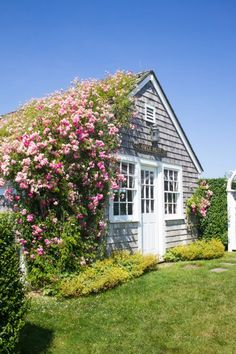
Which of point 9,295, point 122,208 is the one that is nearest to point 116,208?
point 122,208

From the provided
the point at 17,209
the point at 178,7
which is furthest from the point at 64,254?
the point at 178,7

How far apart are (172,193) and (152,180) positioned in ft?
4.23

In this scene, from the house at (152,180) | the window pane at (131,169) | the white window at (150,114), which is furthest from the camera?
the white window at (150,114)

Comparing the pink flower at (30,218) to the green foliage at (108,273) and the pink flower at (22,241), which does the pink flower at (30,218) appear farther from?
the green foliage at (108,273)

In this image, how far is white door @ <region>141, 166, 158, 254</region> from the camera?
1080cm

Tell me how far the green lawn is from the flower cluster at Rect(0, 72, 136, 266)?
1500 millimetres

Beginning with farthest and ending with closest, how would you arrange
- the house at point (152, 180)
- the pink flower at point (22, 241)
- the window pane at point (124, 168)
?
the window pane at point (124, 168), the house at point (152, 180), the pink flower at point (22, 241)

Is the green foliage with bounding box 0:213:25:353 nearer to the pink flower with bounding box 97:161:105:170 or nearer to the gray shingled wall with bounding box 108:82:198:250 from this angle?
the pink flower with bounding box 97:161:105:170

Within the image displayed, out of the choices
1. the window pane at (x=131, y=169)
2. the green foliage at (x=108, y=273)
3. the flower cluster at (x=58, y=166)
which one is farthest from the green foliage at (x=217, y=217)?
the flower cluster at (x=58, y=166)

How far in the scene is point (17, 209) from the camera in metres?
8.00

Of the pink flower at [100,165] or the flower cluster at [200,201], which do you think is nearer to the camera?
the pink flower at [100,165]

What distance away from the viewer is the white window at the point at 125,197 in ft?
31.7

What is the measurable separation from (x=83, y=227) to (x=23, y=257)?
141 cm

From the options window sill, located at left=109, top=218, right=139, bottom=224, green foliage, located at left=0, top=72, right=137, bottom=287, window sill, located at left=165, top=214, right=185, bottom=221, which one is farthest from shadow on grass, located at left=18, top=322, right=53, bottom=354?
window sill, located at left=165, top=214, right=185, bottom=221
